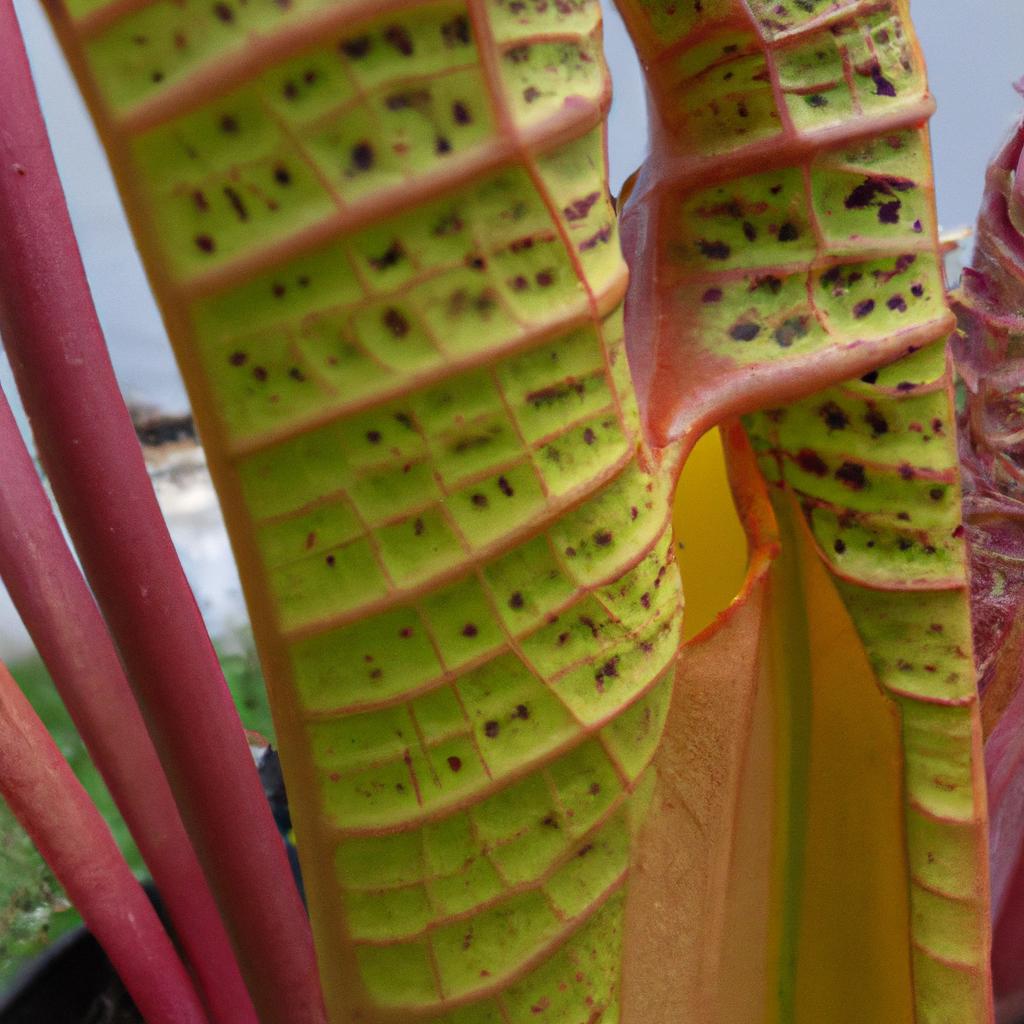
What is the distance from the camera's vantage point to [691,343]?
0.24 metres

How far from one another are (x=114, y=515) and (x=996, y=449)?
32 cm

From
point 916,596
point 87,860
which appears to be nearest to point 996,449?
point 916,596

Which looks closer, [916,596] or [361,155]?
[361,155]

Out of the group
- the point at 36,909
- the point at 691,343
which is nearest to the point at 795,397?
the point at 691,343

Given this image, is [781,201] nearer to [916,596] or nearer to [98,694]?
[916,596]

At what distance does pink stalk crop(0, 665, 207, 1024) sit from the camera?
31 centimetres

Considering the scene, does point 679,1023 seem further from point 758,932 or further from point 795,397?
point 795,397

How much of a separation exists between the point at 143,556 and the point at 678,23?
198 mm

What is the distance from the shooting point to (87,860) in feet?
1.08

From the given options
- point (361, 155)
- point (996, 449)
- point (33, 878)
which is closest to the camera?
point (361, 155)

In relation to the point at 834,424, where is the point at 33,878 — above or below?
below

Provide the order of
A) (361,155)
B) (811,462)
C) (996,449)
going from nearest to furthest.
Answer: (361,155) < (811,462) < (996,449)

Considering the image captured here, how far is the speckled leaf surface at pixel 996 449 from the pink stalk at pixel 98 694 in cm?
32

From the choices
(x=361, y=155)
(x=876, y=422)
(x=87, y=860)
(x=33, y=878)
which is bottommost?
(x=33, y=878)
